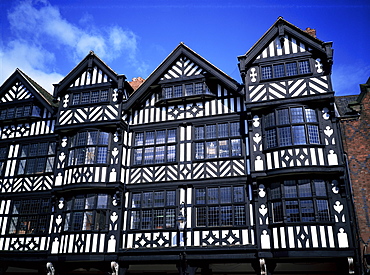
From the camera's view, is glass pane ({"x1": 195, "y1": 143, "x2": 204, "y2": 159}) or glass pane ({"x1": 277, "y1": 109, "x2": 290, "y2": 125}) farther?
glass pane ({"x1": 195, "y1": 143, "x2": 204, "y2": 159})

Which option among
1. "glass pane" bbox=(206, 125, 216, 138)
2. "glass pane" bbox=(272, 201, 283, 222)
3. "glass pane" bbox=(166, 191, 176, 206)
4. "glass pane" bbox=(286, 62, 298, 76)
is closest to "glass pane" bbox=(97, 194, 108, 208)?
"glass pane" bbox=(166, 191, 176, 206)

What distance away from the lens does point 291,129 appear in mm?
14484

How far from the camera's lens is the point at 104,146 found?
16734 mm

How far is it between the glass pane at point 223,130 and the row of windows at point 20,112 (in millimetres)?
9585

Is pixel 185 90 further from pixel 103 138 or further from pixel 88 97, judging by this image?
pixel 88 97

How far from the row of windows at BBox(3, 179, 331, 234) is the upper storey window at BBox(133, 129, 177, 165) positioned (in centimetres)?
151

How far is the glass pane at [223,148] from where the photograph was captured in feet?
51.6

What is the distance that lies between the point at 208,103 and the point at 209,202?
14.6 feet

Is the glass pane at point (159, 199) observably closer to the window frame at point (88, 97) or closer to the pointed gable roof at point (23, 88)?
the window frame at point (88, 97)

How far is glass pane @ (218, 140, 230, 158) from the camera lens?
15727 mm

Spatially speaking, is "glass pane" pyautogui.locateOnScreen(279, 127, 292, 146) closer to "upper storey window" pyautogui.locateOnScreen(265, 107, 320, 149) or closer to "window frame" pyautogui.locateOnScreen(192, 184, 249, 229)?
"upper storey window" pyautogui.locateOnScreen(265, 107, 320, 149)

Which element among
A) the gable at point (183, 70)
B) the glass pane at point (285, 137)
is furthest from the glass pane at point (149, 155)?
the glass pane at point (285, 137)

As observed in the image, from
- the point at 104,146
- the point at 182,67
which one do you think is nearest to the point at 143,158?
the point at 104,146

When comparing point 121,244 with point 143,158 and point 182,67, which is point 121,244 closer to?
point 143,158
